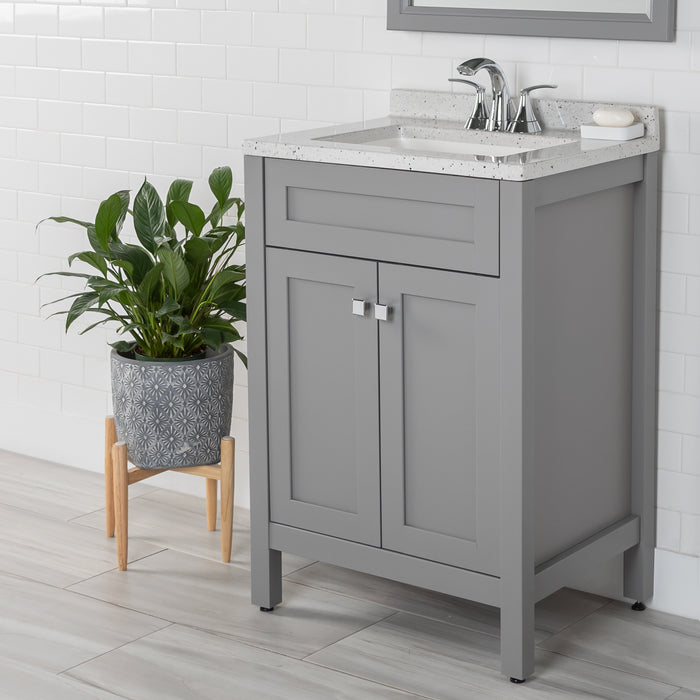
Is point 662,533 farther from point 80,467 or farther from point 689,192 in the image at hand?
point 80,467

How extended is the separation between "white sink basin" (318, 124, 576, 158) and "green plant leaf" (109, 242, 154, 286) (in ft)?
2.19

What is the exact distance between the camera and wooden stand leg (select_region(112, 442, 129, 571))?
3449 mm

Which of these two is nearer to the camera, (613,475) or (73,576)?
(613,475)

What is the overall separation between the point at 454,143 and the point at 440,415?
768 millimetres

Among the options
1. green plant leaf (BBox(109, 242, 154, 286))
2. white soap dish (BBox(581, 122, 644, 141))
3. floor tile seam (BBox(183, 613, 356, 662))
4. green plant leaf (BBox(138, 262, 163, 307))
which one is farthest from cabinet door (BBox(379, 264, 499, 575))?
green plant leaf (BBox(109, 242, 154, 286))

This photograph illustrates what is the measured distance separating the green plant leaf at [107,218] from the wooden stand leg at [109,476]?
591 mm

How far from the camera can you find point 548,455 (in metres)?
2.86

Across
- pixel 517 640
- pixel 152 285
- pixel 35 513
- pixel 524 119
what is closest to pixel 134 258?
pixel 152 285

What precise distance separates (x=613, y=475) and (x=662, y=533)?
236 mm

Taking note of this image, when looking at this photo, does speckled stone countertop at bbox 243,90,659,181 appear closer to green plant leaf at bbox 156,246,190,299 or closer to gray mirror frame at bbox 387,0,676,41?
gray mirror frame at bbox 387,0,676,41

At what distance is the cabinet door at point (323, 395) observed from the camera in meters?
2.90

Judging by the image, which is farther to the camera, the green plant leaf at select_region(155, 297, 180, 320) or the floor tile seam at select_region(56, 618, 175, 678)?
the green plant leaf at select_region(155, 297, 180, 320)

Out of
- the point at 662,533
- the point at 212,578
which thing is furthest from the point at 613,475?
the point at 212,578

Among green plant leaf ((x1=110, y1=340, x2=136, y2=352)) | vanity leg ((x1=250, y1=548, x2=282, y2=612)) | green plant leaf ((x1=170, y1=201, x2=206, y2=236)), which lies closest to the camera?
vanity leg ((x1=250, y1=548, x2=282, y2=612))
